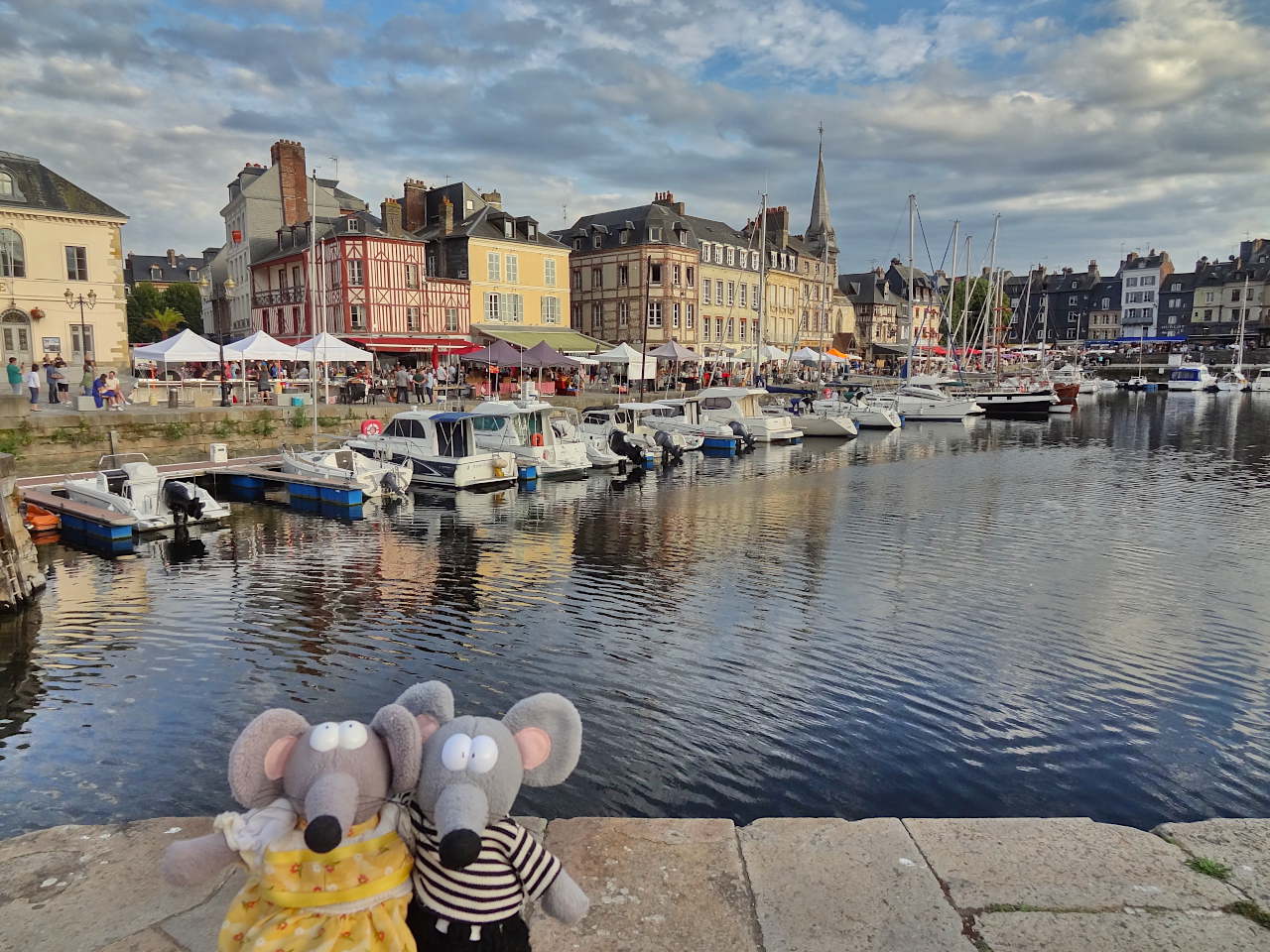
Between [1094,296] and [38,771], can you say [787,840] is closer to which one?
[38,771]

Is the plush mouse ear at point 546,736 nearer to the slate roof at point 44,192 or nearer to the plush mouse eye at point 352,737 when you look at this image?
the plush mouse eye at point 352,737

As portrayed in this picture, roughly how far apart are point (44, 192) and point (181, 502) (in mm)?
26443

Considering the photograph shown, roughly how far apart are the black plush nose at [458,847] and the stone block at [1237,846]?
3.70 m

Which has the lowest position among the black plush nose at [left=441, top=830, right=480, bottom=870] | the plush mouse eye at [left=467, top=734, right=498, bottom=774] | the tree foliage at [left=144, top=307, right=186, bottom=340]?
the black plush nose at [left=441, top=830, right=480, bottom=870]

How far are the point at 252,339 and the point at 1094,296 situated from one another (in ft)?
403

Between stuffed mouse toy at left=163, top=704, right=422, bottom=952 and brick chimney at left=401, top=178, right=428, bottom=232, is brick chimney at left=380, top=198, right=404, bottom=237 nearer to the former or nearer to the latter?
brick chimney at left=401, top=178, right=428, bottom=232

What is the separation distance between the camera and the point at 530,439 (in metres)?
25.1

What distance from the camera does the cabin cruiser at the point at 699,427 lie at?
1265 inches

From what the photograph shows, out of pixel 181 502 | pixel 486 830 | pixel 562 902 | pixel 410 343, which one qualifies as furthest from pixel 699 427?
pixel 486 830

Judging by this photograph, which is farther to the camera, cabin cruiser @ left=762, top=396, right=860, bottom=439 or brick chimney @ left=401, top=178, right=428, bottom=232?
brick chimney @ left=401, top=178, right=428, bottom=232

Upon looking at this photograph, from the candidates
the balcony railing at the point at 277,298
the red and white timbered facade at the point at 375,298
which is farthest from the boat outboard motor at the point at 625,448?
the balcony railing at the point at 277,298

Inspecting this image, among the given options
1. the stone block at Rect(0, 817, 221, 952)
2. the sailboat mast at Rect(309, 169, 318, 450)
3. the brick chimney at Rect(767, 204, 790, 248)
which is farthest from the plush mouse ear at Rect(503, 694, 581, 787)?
the brick chimney at Rect(767, 204, 790, 248)

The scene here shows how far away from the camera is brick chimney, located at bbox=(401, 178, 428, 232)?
47.3 m

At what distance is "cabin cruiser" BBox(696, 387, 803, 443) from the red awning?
574 inches
